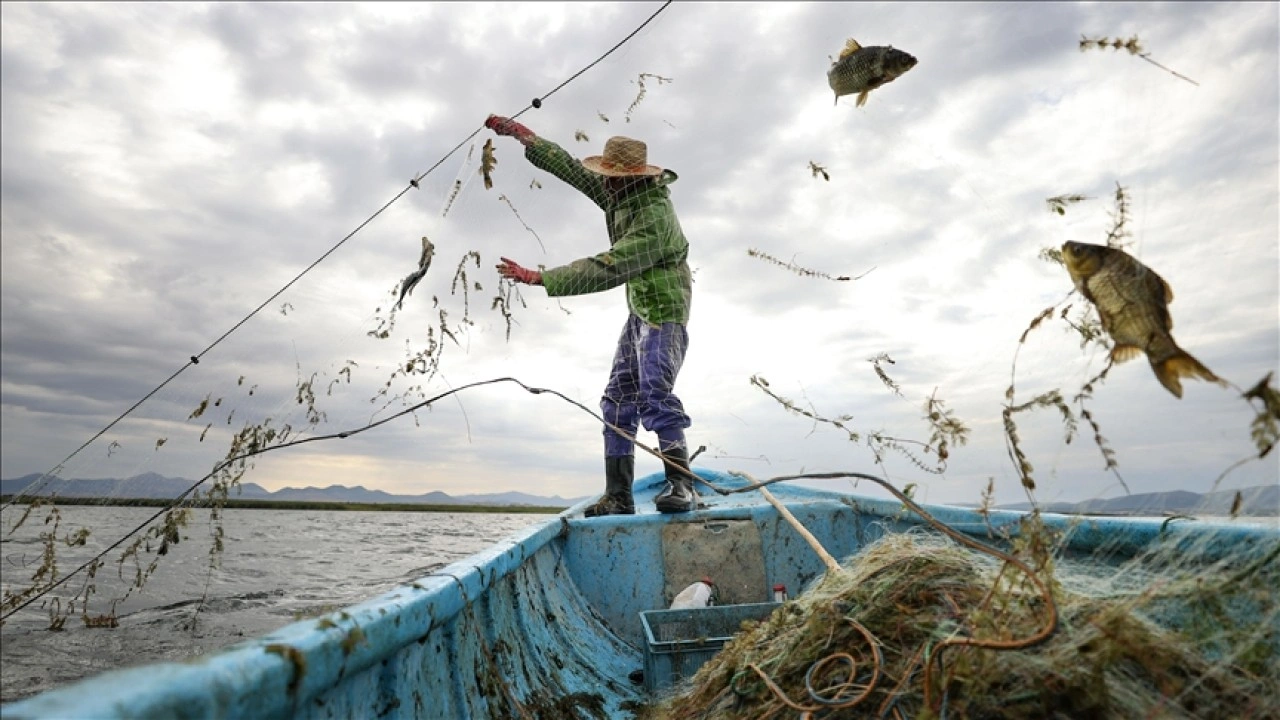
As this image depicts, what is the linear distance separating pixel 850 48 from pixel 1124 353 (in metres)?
2.24

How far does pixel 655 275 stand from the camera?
16.0 feet

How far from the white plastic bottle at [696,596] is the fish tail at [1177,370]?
2.73m

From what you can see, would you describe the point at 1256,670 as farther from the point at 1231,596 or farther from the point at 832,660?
the point at 832,660

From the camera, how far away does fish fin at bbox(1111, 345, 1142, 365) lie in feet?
5.83

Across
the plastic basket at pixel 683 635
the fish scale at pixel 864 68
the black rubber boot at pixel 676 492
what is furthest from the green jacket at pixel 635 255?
the plastic basket at pixel 683 635

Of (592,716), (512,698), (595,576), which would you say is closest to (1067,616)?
(512,698)

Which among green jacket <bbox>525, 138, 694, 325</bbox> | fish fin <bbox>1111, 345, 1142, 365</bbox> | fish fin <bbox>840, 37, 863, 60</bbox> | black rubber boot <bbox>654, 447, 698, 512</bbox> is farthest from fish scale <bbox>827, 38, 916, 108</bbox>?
black rubber boot <bbox>654, 447, 698, 512</bbox>

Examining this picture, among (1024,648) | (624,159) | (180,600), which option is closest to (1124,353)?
(1024,648)

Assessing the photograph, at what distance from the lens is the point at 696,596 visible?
3947 millimetres

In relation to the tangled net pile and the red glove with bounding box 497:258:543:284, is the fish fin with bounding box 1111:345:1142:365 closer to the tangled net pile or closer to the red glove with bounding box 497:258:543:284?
the tangled net pile

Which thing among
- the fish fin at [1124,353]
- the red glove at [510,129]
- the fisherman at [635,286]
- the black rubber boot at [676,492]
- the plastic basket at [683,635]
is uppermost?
the red glove at [510,129]

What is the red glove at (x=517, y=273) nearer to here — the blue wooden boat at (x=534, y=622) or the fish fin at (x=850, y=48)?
the blue wooden boat at (x=534, y=622)

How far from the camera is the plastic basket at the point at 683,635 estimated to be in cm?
294

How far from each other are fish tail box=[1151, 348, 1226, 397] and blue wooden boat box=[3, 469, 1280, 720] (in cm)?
44
